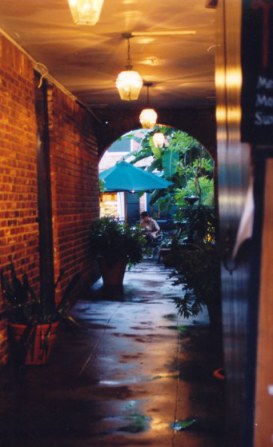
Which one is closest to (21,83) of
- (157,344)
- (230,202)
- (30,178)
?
(30,178)

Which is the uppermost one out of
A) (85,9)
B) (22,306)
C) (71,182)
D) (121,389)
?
(85,9)

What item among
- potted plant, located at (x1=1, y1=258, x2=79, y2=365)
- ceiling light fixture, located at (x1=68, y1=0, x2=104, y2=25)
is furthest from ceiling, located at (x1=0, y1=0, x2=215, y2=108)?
potted plant, located at (x1=1, y1=258, x2=79, y2=365)

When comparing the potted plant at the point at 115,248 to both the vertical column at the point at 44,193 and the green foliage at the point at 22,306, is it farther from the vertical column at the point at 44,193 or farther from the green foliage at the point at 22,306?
the green foliage at the point at 22,306

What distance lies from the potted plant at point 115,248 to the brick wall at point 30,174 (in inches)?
17.5

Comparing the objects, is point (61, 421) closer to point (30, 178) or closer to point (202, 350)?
point (202, 350)

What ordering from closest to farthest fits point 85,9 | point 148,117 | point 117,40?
point 85,9
point 117,40
point 148,117

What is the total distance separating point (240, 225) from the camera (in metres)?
2.25

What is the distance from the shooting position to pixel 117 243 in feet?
34.9

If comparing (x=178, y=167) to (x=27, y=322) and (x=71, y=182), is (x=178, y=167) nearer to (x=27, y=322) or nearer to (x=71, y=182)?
(x=71, y=182)

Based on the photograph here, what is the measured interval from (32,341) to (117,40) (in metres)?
3.38

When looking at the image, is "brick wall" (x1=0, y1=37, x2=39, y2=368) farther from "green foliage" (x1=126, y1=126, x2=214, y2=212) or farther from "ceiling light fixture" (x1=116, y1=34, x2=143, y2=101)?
"green foliage" (x1=126, y1=126, x2=214, y2=212)

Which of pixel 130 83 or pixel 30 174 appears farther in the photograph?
pixel 30 174

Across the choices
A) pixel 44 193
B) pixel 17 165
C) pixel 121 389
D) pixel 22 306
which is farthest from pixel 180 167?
pixel 121 389

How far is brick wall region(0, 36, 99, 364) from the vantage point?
5973 mm
